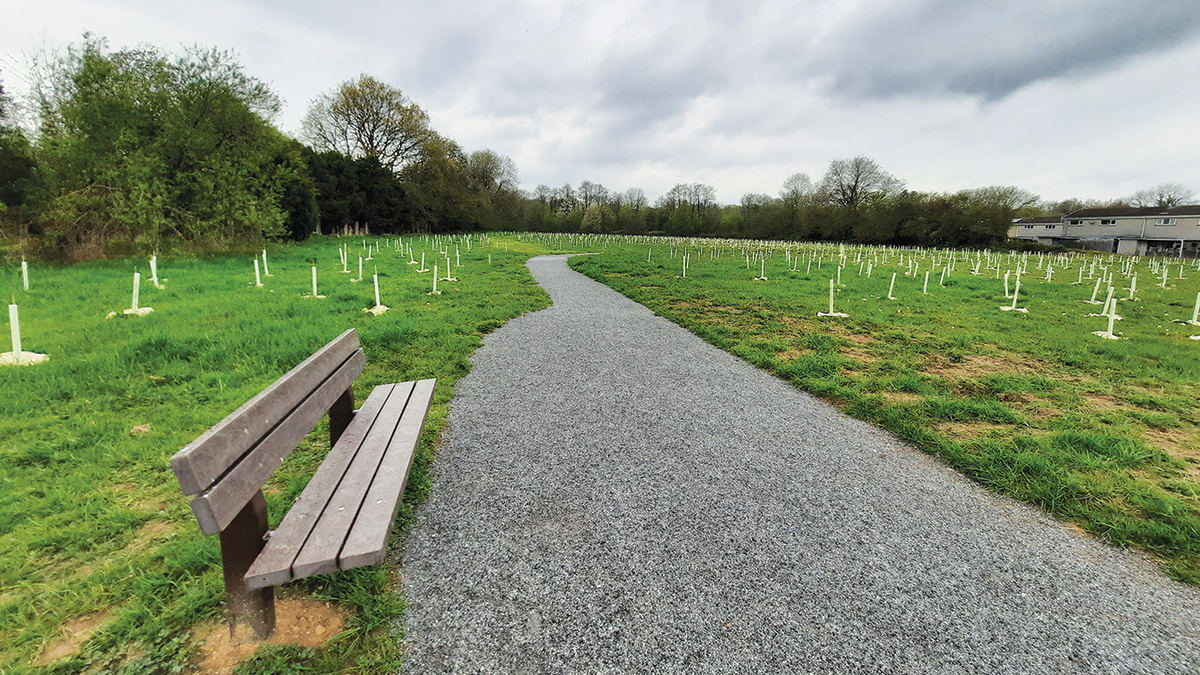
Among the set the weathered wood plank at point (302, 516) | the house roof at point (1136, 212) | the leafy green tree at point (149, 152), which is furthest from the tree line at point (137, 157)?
the house roof at point (1136, 212)

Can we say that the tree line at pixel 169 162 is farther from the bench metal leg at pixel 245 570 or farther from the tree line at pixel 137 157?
the bench metal leg at pixel 245 570

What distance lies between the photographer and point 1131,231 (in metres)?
60.3

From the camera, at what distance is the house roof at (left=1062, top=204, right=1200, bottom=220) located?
55875mm

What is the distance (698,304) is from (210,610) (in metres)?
11.6

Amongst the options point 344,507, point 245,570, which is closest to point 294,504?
point 344,507

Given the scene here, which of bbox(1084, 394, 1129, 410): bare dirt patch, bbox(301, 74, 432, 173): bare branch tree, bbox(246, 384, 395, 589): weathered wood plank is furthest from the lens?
bbox(301, 74, 432, 173): bare branch tree

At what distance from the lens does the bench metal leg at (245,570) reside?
204 cm

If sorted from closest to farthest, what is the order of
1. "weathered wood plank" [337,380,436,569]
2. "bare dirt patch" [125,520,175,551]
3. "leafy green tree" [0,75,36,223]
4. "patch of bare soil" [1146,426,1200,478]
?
"weathered wood plank" [337,380,436,569]
"bare dirt patch" [125,520,175,551]
"patch of bare soil" [1146,426,1200,478]
"leafy green tree" [0,75,36,223]

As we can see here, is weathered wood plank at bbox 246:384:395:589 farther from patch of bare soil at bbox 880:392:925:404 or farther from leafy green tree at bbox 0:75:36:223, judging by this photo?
leafy green tree at bbox 0:75:36:223

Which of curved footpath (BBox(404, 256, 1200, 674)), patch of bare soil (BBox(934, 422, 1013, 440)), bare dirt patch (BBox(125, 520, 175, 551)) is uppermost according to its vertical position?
patch of bare soil (BBox(934, 422, 1013, 440))

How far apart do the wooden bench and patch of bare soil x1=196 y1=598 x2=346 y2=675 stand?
62 millimetres

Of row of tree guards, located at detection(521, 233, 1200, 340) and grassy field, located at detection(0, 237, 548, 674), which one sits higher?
row of tree guards, located at detection(521, 233, 1200, 340)

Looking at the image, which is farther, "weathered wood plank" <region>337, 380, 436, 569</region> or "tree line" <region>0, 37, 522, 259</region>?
"tree line" <region>0, 37, 522, 259</region>

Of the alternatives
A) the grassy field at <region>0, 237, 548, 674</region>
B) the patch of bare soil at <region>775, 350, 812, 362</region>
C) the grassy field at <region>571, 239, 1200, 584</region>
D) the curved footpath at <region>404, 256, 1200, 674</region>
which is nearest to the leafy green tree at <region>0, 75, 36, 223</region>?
the grassy field at <region>0, 237, 548, 674</region>
